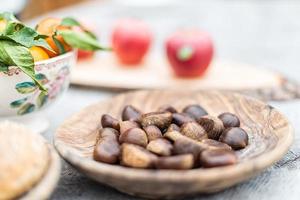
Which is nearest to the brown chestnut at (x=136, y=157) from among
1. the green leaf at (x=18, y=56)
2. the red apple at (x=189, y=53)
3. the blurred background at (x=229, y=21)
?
the green leaf at (x=18, y=56)

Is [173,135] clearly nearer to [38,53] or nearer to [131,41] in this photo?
[38,53]

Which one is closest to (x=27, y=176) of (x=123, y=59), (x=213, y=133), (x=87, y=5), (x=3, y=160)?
(x=3, y=160)

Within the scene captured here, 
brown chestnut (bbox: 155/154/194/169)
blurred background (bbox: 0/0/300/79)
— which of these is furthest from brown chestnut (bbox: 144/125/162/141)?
blurred background (bbox: 0/0/300/79)

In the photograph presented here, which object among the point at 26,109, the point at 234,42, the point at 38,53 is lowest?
the point at 234,42

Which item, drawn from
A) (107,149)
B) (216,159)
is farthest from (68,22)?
(216,159)

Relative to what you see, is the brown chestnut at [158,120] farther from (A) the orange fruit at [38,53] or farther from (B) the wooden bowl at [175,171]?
(A) the orange fruit at [38,53]

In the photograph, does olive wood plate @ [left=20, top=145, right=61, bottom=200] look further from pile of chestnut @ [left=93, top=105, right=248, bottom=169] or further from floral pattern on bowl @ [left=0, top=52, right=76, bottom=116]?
floral pattern on bowl @ [left=0, top=52, right=76, bottom=116]
